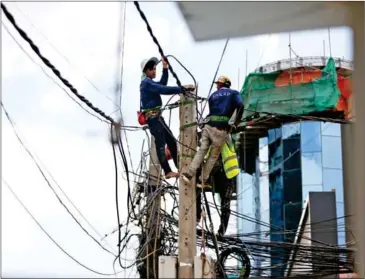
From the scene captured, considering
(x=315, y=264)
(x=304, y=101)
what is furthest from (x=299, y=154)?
(x=315, y=264)

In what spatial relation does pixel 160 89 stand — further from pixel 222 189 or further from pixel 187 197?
pixel 222 189

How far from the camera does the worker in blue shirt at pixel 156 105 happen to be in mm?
5578

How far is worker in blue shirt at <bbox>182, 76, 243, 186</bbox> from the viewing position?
5289mm

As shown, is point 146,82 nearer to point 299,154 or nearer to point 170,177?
point 170,177

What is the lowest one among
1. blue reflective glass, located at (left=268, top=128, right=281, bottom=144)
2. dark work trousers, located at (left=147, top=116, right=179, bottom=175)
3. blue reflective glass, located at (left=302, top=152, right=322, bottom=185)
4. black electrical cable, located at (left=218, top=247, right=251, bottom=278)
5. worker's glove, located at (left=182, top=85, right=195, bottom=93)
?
black electrical cable, located at (left=218, top=247, right=251, bottom=278)

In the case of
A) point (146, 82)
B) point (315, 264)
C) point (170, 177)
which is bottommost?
point (315, 264)

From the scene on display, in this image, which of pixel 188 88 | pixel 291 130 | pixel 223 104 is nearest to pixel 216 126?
pixel 223 104

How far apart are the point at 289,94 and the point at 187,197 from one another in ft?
22.4

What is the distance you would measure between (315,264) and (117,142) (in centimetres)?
297

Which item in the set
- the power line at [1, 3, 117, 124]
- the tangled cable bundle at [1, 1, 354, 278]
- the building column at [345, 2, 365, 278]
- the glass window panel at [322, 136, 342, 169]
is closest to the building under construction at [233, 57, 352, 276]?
the glass window panel at [322, 136, 342, 169]

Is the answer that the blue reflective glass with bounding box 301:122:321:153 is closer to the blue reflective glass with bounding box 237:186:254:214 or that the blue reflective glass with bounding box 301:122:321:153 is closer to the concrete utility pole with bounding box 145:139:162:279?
the blue reflective glass with bounding box 237:186:254:214

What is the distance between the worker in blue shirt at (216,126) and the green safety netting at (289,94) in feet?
16.8

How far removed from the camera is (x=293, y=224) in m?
14.5

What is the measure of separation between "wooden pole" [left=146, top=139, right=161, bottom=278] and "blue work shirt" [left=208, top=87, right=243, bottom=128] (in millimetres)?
739
